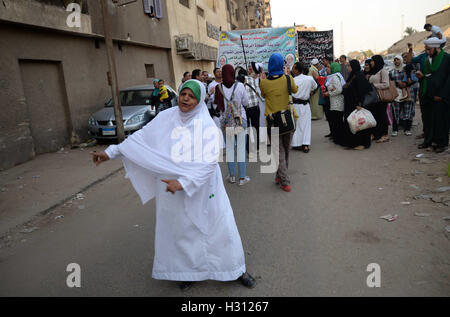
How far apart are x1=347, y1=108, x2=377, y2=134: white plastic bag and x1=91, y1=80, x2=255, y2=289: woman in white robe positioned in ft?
17.9

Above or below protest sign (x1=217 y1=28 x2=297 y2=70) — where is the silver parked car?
below

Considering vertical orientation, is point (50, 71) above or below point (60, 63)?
below

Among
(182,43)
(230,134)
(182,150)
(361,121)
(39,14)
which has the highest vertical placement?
(182,43)

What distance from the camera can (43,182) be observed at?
6.82m

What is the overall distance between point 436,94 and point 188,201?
19.5 feet

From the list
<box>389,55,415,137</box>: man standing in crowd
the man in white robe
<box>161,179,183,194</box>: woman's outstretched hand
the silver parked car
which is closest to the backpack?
the man in white robe

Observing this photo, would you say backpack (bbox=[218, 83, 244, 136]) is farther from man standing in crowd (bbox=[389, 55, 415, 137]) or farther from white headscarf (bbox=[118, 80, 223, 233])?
man standing in crowd (bbox=[389, 55, 415, 137])

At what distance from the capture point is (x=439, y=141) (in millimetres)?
6621

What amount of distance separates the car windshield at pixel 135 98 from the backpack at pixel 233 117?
19.8 feet

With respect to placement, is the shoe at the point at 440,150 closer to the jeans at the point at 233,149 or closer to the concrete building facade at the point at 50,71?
the jeans at the point at 233,149

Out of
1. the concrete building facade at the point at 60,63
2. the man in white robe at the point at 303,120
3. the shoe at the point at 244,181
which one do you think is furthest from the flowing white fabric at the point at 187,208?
the concrete building facade at the point at 60,63

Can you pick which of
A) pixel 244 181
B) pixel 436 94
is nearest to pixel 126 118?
pixel 244 181

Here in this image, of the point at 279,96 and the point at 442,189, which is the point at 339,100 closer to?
the point at 279,96

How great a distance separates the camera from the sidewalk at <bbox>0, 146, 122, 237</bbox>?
5246mm
